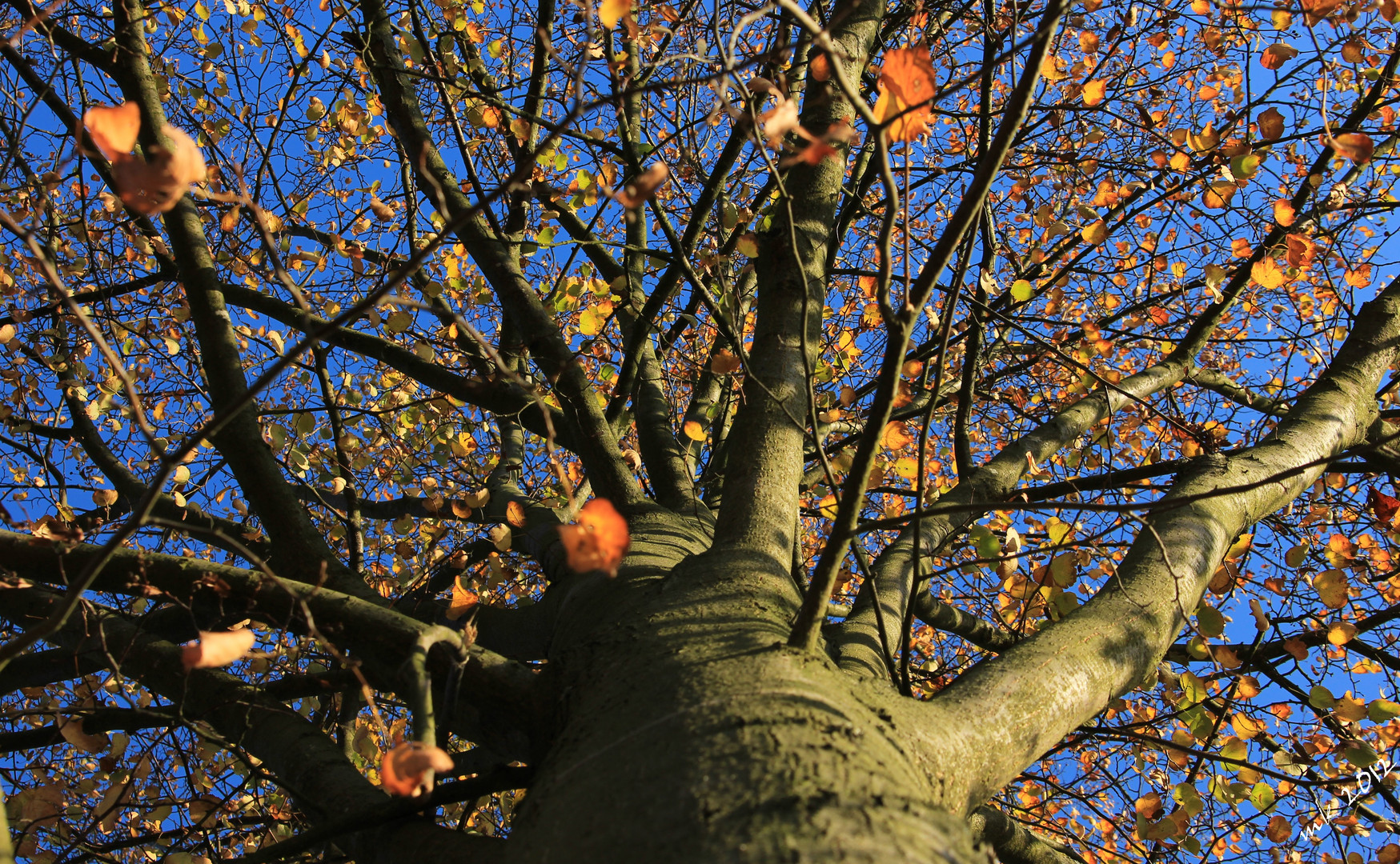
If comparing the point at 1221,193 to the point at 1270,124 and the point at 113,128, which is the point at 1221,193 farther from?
the point at 113,128

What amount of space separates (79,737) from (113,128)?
5.36 ft

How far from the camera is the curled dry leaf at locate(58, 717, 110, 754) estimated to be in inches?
73.3

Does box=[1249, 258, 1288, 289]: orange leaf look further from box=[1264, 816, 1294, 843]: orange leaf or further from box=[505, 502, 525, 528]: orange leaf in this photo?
box=[505, 502, 525, 528]: orange leaf

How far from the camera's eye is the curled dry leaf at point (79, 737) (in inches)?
73.3

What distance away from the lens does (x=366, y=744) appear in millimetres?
2094

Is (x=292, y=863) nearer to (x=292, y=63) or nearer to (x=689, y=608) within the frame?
(x=689, y=608)

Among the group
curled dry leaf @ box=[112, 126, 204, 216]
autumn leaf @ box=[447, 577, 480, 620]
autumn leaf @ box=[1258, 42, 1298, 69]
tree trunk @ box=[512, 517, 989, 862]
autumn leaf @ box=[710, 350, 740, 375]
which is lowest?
tree trunk @ box=[512, 517, 989, 862]

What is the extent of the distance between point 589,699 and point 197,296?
6.25ft

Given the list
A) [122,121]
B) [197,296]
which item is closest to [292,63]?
[197,296]

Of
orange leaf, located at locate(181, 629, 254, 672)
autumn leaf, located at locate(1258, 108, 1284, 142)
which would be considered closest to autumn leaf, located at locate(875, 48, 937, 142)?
orange leaf, located at locate(181, 629, 254, 672)

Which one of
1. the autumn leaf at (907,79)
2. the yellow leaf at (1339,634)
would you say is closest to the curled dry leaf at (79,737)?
the autumn leaf at (907,79)

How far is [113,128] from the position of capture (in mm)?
1064

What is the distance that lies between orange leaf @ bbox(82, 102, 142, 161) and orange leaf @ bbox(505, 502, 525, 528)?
5.89 ft

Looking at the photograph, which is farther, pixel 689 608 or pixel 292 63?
pixel 292 63
